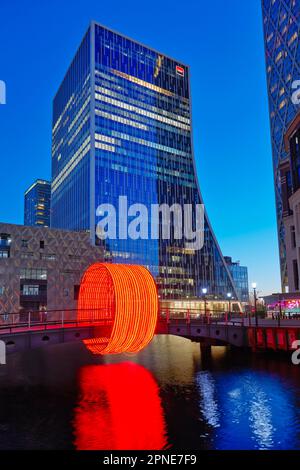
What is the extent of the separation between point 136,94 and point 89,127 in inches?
1017

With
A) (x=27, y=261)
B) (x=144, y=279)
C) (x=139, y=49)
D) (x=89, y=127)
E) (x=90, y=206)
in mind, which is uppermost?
(x=139, y=49)

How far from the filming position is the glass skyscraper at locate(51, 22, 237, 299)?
12812cm

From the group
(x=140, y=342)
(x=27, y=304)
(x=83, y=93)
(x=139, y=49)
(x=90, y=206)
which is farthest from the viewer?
(x=139, y=49)

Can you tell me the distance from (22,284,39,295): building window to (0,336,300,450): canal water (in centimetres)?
4081

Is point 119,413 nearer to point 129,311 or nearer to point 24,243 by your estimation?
point 129,311

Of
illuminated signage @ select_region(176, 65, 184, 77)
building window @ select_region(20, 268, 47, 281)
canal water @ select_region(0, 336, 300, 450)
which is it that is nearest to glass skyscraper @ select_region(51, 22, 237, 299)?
illuminated signage @ select_region(176, 65, 184, 77)

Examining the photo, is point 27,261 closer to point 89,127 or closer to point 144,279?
point 144,279

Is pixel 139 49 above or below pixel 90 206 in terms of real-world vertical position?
above

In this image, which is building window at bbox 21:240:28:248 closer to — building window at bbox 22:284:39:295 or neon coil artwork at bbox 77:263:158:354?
building window at bbox 22:284:39:295

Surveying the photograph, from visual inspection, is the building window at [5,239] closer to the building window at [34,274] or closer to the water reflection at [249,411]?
the building window at [34,274]

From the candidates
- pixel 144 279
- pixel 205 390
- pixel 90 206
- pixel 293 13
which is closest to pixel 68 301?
pixel 90 206

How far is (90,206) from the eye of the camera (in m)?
122

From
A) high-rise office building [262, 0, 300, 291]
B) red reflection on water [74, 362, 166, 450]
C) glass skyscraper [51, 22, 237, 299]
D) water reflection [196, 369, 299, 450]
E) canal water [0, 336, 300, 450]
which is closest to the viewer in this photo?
water reflection [196, 369, 299, 450]

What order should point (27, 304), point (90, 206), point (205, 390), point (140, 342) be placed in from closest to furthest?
point (205, 390)
point (140, 342)
point (27, 304)
point (90, 206)
